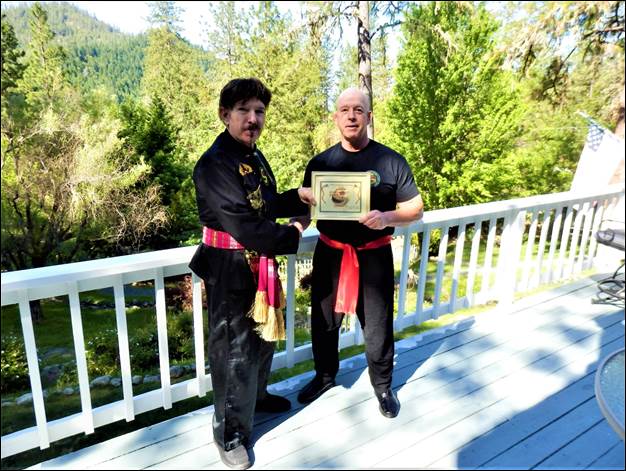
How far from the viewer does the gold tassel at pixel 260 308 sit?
5.18 feet

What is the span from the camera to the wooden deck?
1.68m

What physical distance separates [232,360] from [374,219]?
0.78m

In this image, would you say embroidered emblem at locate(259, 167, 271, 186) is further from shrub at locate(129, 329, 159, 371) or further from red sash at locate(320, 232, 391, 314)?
shrub at locate(129, 329, 159, 371)

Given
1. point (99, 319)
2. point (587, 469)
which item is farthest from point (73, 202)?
point (587, 469)

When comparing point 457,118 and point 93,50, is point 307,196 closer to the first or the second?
point 457,118

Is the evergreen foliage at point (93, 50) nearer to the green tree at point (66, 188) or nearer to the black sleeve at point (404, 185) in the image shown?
the green tree at point (66, 188)

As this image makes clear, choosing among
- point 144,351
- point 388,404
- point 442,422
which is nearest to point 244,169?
point 388,404

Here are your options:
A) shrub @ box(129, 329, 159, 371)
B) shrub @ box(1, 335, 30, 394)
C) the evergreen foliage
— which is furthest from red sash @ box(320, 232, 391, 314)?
the evergreen foliage

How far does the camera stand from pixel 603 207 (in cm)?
383

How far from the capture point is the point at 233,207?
1.44 metres

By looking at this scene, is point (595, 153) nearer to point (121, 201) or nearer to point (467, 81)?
point (467, 81)

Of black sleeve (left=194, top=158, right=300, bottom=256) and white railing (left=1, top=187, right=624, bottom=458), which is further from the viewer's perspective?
white railing (left=1, top=187, right=624, bottom=458)

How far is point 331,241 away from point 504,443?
112 centimetres

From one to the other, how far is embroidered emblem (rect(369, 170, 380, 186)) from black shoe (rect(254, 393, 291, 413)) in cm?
110
